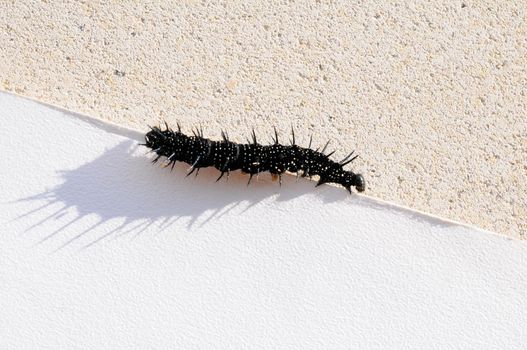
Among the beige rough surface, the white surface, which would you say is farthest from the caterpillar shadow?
the beige rough surface

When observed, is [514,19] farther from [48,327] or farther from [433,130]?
[48,327]

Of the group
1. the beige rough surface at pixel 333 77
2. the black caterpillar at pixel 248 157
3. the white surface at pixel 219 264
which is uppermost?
the beige rough surface at pixel 333 77

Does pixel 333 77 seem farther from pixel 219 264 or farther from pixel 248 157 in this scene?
pixel 219 264

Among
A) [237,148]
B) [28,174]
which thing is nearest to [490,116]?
[237,148]

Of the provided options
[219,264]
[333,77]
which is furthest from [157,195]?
[333,77]

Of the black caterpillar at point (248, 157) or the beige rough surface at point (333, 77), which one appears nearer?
the black caterpillar at point (248, 157)

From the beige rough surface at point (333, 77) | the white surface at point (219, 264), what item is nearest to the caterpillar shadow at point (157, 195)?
the white surface at point (219, 264)

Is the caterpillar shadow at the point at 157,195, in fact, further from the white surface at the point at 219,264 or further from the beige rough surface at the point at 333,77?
the beige rough surface at the point at 333,77
